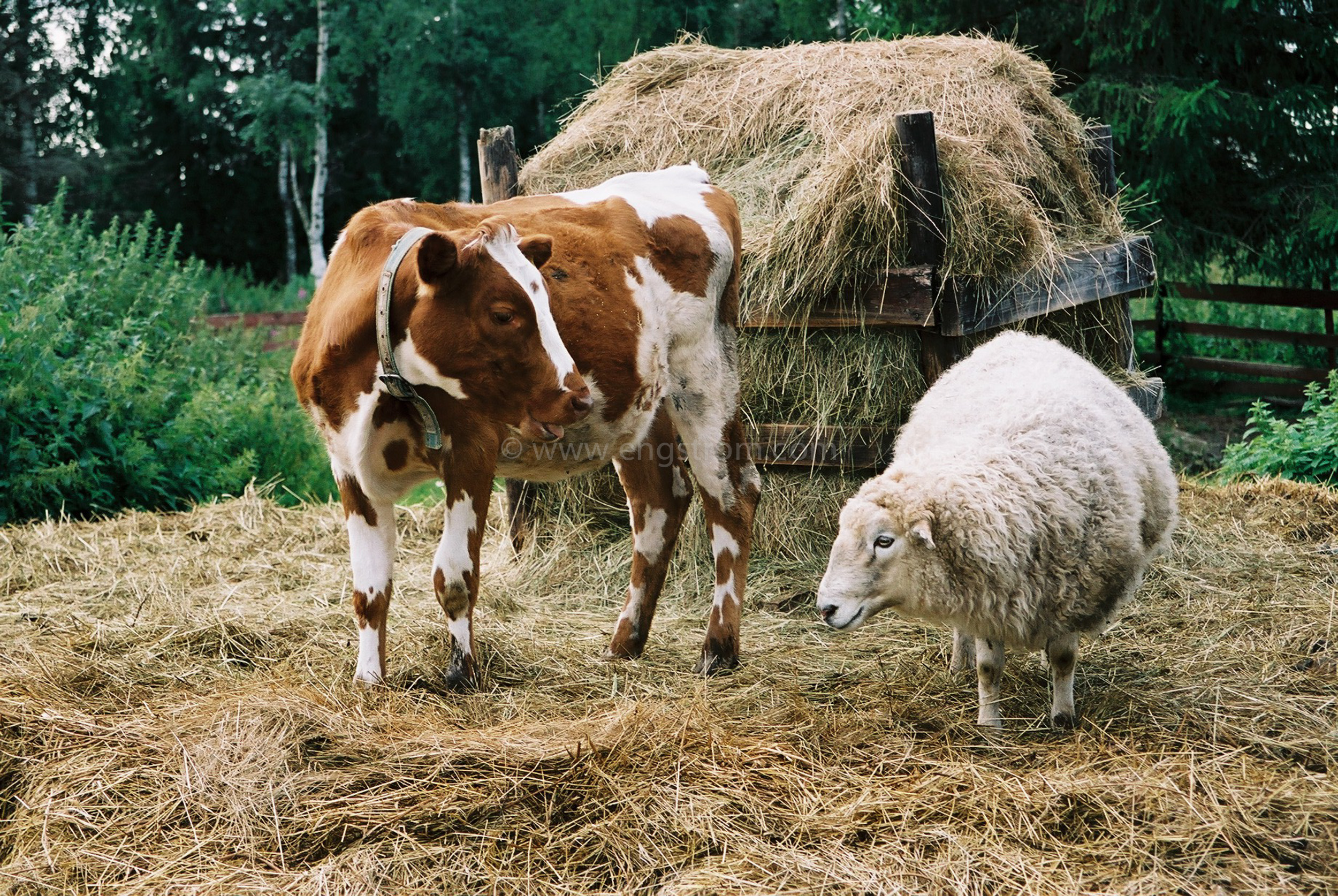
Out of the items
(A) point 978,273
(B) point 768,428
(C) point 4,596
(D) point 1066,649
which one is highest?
(A) point 978,273

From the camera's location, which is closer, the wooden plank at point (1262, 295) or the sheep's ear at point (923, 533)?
the sheep's ear at point (923, 533)

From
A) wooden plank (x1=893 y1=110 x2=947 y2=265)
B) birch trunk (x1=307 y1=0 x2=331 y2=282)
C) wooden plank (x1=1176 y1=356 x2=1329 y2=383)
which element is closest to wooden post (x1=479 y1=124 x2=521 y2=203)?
wooden plank (x1=893 y1=110 x2=947 y2=265)

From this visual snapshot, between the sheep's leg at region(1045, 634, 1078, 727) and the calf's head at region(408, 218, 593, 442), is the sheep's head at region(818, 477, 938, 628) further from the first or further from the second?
the calf's head at region(408, 218, 593, 442)

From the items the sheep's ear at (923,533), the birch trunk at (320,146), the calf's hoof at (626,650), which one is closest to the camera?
the sheep's ear at (923,533)

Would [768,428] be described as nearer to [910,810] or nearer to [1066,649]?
[1066,649]

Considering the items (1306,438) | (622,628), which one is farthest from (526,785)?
(1306,438)

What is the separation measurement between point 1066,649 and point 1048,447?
761 mm

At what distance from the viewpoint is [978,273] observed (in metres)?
5.74

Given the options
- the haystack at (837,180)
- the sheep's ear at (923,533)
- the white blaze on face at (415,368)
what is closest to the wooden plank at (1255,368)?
the haystack at (837,180)

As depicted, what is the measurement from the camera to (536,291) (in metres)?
4.21

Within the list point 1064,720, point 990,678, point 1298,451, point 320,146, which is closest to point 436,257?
point 990,678

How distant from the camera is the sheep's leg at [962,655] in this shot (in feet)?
16.2

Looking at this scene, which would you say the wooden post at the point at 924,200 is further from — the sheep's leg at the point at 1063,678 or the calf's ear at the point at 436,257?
the calf's ear at the point at 436,257

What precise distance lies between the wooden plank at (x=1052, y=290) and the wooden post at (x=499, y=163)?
2.84 meters
